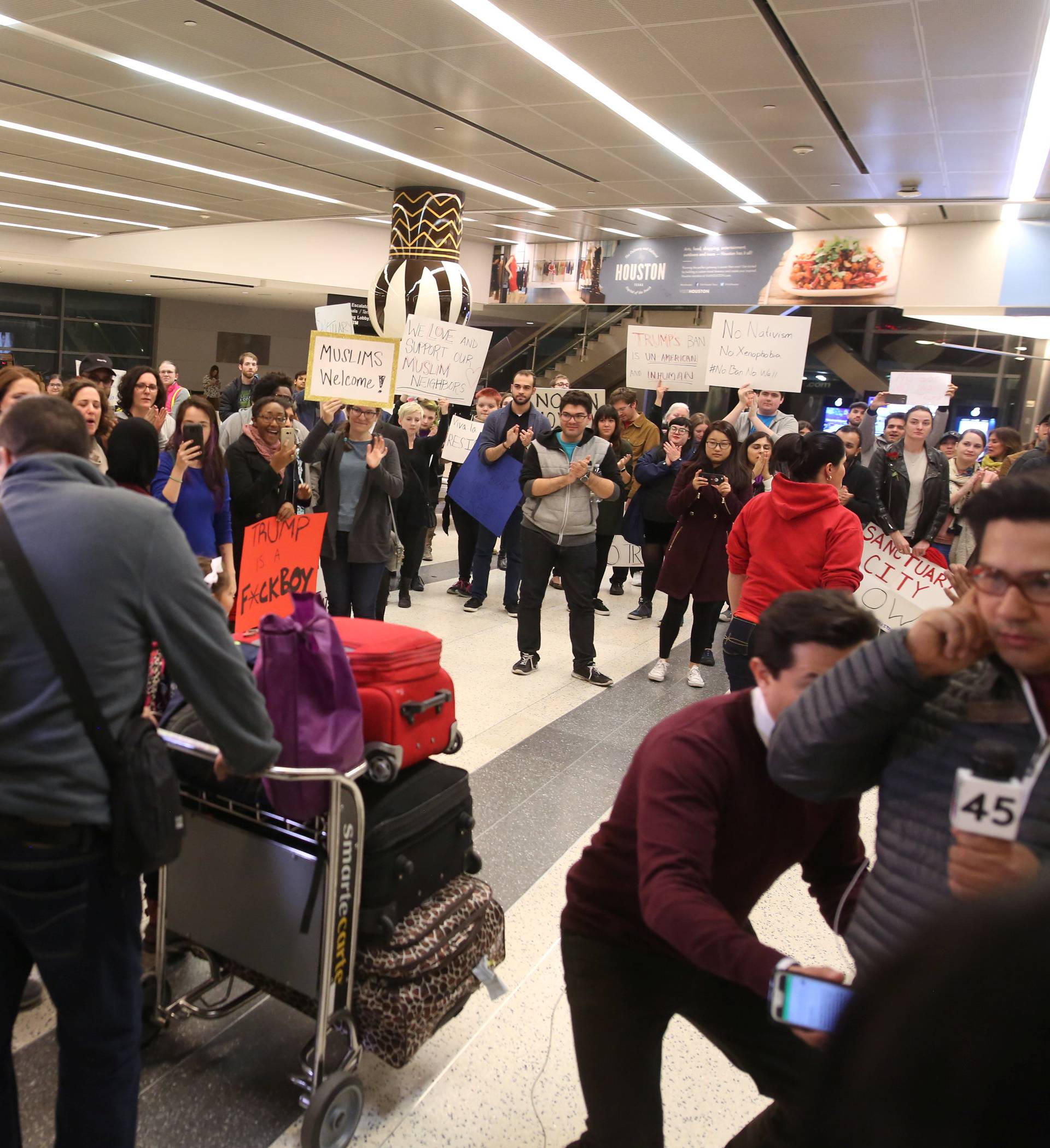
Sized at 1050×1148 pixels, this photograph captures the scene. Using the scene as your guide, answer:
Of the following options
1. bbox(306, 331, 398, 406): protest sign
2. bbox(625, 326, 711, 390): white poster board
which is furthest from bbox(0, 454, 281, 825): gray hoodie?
bbox(625, 326, 711, 390): white poster board

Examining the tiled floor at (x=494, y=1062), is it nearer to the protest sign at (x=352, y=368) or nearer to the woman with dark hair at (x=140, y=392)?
the protest sign at (x=352, y=368)

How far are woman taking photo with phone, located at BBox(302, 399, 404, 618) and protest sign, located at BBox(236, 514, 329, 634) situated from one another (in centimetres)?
87

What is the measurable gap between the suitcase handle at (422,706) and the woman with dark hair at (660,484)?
167 inches

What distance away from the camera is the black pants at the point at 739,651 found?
11.9ft

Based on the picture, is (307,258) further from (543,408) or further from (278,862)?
(278,862)

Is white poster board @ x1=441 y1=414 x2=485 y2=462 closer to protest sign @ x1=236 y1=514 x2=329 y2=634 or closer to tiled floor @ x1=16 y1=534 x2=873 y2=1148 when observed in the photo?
protest sign @ x1=236 y1=514 x2=329 y2=634

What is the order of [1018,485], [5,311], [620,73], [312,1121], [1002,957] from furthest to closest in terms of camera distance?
[5,311]
[620,73]
[312,1121]
[1018,485]
[1002,957]

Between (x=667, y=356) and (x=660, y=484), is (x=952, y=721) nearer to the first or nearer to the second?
(x=660, y=484)

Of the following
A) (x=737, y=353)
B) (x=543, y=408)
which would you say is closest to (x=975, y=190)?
(x=737, y=353)

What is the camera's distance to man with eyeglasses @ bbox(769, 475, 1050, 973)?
34.7 inches

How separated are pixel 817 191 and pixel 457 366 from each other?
452 cm

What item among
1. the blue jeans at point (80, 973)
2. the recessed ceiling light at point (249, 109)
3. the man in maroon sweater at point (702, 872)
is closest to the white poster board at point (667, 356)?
the recessed ceiling light at point (249, 109)

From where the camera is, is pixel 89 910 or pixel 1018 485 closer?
pixel 1018 485

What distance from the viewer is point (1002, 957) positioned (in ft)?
1.26
